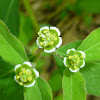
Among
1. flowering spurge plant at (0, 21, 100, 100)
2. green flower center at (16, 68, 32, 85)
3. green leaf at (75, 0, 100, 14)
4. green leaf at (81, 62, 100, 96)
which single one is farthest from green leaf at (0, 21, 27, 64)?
green leaf at (75, 0, 100, 14)

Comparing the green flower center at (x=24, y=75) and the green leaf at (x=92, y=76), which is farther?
Answer: the green leaf at (x=92, y=76)

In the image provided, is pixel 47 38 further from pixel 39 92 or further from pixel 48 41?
pixel 39 92

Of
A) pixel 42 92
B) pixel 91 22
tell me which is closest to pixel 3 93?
pixel 42 92

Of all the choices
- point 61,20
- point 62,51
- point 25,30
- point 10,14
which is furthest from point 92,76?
point 61,20

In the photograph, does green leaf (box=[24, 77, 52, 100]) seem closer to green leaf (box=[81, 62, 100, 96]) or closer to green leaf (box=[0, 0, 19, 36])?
green leaf (box=[81, 62, 100, 96])

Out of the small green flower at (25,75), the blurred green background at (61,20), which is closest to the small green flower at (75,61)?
the small green flower at (25,75)

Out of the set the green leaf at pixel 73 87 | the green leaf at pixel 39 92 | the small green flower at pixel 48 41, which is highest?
Result: the small green flower at pixel 48 41

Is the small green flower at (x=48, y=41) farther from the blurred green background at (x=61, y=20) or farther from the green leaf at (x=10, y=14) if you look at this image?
the blurred green background at (x=61, y=20)
